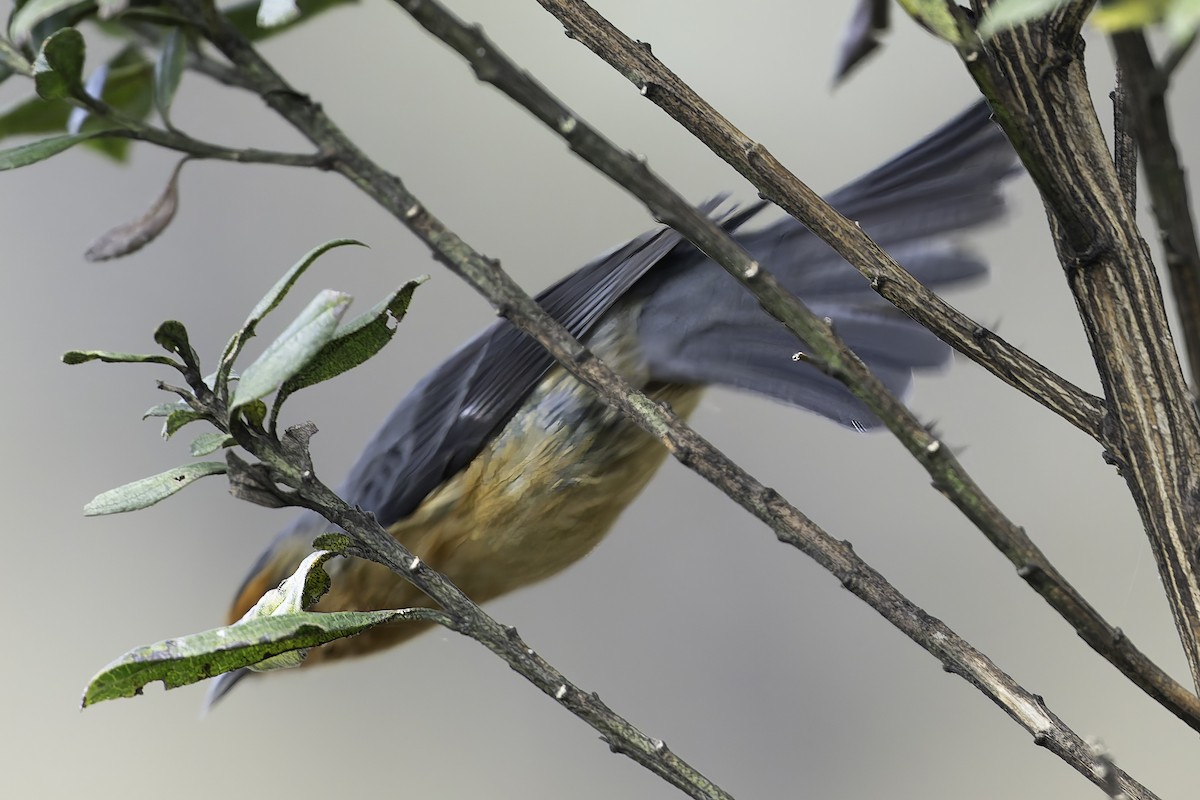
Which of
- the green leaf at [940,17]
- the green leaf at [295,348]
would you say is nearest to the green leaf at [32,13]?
the green leaf at [295,348]

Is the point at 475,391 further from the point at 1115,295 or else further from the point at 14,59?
→ the point at 1115,295

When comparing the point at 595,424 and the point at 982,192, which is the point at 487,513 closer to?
the point at 595,424

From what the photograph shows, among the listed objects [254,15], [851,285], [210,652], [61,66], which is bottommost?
[210,652]

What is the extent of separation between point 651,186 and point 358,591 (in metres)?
0.54

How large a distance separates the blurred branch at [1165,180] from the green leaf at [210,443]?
8.9 inches

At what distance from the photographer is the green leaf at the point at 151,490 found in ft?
0.98

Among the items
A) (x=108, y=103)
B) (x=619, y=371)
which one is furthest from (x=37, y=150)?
(x=619, y=371)

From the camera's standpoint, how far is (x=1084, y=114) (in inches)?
10.4

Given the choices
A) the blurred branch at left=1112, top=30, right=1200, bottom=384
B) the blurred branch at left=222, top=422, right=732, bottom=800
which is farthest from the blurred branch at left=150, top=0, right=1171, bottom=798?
the blurred branch at left=1112, top=30, right=1200, bottom=384

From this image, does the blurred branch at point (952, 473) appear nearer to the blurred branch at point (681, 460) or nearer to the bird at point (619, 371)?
the blurred branch at point (681, 460)

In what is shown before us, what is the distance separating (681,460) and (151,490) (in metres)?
0.16

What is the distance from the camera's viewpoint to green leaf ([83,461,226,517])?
0.30m

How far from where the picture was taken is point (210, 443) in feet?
0.97

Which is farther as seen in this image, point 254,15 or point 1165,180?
point 254,15
